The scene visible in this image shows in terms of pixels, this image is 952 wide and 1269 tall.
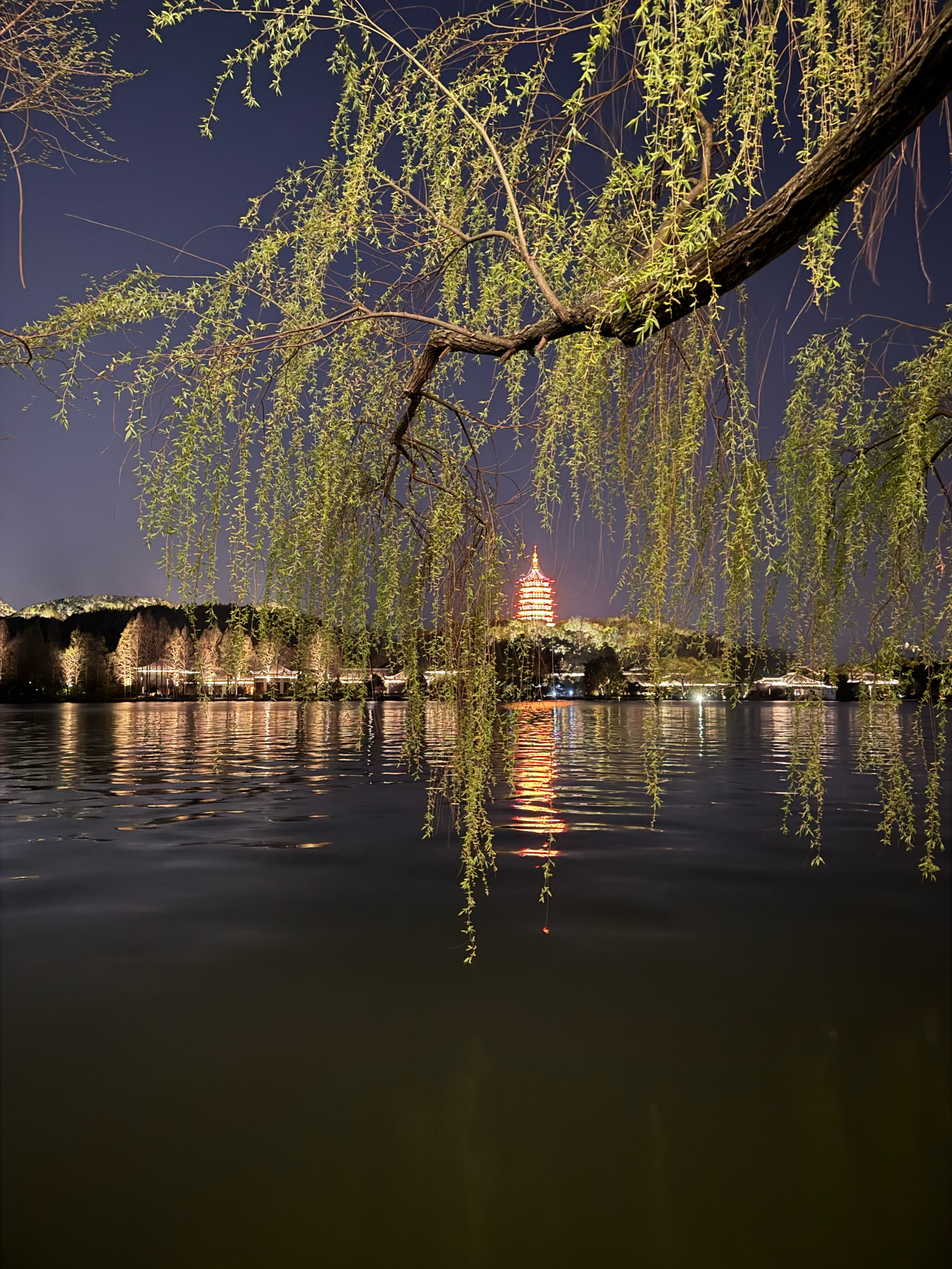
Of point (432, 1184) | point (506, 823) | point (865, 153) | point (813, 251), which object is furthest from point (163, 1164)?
point (506, 823)

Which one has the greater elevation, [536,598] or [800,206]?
[800,206]

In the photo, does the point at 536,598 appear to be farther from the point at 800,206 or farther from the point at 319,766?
the point at 319,766

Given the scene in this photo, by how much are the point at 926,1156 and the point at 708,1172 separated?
2.57ft

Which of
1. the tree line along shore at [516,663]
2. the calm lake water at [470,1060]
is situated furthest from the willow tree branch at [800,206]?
the calm lake water at [470,1060]

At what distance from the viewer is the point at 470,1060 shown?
11.5 ft

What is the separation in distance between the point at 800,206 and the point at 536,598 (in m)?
1.64

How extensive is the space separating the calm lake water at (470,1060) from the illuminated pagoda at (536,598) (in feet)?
1.72

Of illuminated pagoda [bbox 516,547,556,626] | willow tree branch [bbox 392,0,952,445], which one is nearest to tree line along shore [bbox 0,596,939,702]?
illuminated pagoda [bbox 516,547,556,626]

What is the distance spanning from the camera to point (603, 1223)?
98.8 inches

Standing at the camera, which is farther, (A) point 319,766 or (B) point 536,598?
(A) point 319,766

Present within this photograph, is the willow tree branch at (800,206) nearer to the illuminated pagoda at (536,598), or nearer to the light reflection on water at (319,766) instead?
the illuminated pagoda at (536,598)

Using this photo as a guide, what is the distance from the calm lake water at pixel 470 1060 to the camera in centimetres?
250

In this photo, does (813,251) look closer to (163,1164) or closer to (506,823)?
(163,1164)

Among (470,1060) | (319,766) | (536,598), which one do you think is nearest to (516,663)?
(536,598)
